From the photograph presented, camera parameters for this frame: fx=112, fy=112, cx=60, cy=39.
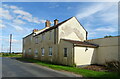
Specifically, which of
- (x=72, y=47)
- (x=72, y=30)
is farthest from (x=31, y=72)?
(x=72, y=30)

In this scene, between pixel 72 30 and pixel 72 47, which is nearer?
pixel 72 47

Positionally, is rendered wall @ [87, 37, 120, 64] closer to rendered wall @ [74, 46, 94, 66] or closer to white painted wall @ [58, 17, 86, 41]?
rendered wall @ [74, 46, 94, 66]

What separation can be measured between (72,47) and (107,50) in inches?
220

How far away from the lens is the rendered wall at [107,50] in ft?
52.2

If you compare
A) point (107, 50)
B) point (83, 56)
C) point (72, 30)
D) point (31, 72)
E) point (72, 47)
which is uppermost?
point (72, 30)

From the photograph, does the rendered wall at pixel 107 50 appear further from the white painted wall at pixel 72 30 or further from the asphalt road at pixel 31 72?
the asphalt road at pixel 31 72

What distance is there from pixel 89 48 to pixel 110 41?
3.22 metres

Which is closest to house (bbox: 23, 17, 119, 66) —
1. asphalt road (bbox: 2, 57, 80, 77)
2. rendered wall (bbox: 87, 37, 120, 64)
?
rendered wall (bbox: 87, 37, 120, 64)

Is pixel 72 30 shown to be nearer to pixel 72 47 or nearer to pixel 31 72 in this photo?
pixel 72 47

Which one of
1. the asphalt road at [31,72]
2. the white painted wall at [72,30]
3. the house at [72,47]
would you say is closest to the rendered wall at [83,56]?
the house at [72,47]

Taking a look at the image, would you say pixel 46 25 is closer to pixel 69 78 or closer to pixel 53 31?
pixel 53 31

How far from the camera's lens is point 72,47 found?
15719 millimetres

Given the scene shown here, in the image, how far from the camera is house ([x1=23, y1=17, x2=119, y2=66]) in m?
16.1

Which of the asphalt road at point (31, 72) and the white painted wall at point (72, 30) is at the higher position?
the white painted wall at point (72, 30)
